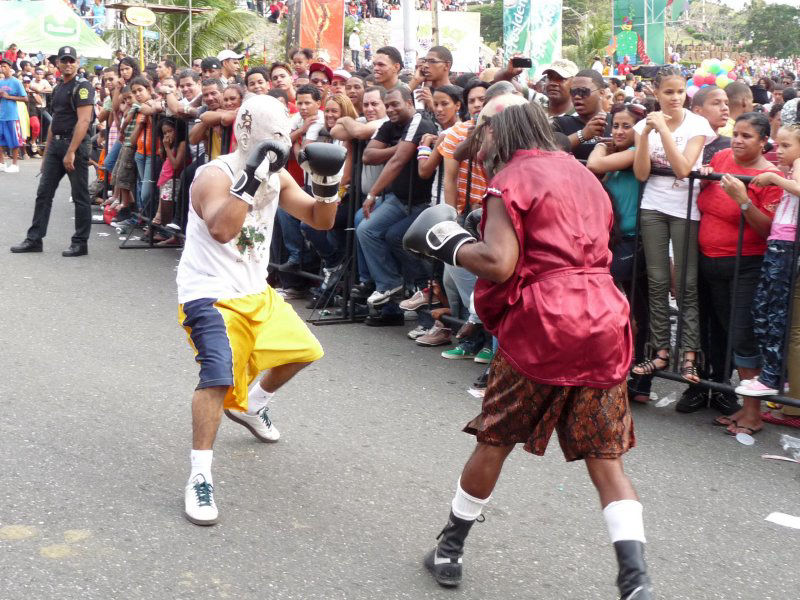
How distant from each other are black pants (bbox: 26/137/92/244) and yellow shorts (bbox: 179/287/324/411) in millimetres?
6334

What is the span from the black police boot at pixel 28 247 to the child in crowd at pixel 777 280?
24.7 ft

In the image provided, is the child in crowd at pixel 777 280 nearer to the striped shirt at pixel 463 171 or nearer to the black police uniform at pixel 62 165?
the striped shirt at pixel 463 171

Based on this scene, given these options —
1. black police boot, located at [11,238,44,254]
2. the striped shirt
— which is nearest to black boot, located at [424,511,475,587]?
the striped shirt

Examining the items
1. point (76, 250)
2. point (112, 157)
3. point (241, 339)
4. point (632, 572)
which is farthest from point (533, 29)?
point (632, 572)

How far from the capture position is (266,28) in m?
47.8

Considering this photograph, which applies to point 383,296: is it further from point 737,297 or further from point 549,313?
point 549,313

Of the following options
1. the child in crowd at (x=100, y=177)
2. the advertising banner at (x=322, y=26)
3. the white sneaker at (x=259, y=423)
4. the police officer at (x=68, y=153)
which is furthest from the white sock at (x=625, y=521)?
the advertising banner at (x=322, y=26)

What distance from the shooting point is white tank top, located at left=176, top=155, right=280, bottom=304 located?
174 inches

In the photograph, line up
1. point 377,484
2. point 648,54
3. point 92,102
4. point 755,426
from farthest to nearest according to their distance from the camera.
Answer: point 648,54
point 92,102
point 755,426
point 377,484

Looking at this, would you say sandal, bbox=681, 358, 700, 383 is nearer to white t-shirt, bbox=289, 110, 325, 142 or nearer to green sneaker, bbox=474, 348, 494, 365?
green sneaker, bbox=474, 348, 494, 365

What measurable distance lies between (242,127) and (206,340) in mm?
938

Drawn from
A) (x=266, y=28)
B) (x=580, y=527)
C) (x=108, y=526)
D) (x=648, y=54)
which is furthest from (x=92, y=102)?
(x=266, y=28)

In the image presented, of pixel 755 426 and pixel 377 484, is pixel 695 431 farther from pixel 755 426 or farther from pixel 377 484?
pixel 377 484

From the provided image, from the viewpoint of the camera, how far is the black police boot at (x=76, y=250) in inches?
405
